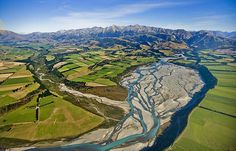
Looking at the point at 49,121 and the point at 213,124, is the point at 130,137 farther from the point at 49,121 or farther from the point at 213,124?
the point at 213,124

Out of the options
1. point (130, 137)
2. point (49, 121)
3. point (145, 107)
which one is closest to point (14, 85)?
point (49, 121)

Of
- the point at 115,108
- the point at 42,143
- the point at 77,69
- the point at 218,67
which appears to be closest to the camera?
the point at 42,143

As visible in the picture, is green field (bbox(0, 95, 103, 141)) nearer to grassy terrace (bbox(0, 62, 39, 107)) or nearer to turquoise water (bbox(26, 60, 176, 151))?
turquoise water (bbox(26, 60, 176, 151))

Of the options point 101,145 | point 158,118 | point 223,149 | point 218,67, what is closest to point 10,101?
point 101,145

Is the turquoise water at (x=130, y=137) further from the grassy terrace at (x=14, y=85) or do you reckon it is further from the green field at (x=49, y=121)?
the grassy terrace at (x=14, y=85)

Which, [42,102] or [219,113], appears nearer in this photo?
[219,113]

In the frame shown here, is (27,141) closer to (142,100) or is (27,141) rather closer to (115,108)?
(115,108)

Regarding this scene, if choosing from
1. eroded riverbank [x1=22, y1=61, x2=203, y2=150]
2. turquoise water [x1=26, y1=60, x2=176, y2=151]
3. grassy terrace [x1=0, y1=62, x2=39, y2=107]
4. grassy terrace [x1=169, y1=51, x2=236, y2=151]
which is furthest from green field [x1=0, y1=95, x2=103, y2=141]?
grassy terrace [x1=169, y1=51, x2=236, y2=151]

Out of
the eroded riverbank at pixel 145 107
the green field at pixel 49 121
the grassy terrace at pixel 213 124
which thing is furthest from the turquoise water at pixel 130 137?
the grassy terrace at pixel 213 124
